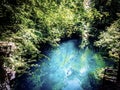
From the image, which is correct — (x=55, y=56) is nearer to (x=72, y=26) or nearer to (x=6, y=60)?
(x=72, y=26)

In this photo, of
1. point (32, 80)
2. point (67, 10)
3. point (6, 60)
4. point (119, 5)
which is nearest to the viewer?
point (6, 60)

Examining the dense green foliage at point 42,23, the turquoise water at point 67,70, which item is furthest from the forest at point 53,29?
the turquoise water at point 67,70

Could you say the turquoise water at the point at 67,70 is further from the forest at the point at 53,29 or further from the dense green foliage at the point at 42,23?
the dense green foliage at the point at 42,23

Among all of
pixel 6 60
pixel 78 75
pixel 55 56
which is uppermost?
pixel 6 60

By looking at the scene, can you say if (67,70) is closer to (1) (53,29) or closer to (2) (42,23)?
(1) (53,29)

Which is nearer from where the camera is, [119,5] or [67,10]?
[67,10]

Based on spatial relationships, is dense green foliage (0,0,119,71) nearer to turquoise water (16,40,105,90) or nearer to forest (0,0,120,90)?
forest (0,0,120,90)

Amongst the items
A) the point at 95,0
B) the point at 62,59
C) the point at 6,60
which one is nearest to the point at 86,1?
the point at 95,0

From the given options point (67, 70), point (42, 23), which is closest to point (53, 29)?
point (42, 23)
